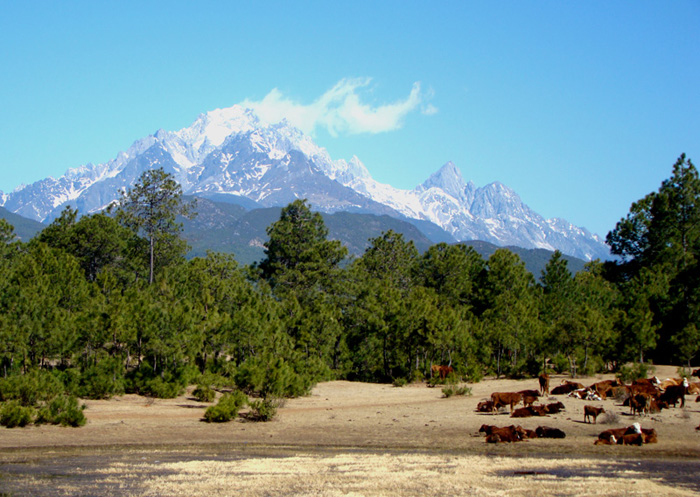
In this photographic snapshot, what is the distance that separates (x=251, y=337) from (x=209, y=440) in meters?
13.1

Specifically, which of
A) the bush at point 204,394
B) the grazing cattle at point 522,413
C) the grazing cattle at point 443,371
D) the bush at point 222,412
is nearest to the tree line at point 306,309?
the bush at point 204,394

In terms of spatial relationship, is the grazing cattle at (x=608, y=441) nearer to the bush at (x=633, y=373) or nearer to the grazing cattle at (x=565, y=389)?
the grazing cattle at (x=565, y=389)

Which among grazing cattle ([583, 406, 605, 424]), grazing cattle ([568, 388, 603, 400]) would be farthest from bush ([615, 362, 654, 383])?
grazing cattle ([583, 406, 605, 424])

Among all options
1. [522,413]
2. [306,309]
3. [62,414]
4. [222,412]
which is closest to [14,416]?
[62,414]

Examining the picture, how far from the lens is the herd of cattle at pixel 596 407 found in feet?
71.5

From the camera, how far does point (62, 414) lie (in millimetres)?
24875

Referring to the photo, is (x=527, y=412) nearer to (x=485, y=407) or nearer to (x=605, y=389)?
(x=485, y=407)

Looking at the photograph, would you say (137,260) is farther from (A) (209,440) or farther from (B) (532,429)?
(B) (532,429)

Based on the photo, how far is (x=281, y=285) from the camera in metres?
57.4

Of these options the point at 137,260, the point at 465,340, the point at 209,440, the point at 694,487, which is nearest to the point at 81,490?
the point at 209,440

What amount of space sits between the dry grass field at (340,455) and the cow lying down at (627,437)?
361 millimetres

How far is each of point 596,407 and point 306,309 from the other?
2316 centimetres

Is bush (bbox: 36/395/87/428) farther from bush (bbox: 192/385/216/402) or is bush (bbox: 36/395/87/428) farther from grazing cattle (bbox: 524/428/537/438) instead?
grazing cattle (bbox: 524/428/537/438)

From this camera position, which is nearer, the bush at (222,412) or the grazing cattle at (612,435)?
the grazing cattle at (612,435)
